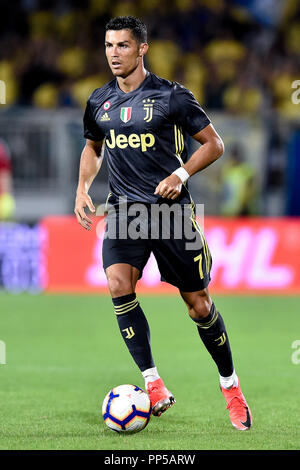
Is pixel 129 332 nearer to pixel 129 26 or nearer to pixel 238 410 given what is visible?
pixel 238 410

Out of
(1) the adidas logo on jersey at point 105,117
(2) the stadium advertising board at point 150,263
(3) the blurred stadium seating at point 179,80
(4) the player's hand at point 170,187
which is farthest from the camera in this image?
(3) the blurred stadium seating at point 179,80

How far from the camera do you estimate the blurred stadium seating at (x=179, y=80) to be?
46.1 feet

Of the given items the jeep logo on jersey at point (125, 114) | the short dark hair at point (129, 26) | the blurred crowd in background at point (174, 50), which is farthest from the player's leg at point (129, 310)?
the blurred crowd in background at point (174, 50)

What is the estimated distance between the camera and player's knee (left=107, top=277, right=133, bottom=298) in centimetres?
493

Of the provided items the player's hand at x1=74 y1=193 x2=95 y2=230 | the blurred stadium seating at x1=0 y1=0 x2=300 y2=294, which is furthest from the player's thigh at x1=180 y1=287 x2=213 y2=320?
the blurred stadium seating at x1=0 y1=0 x2=300 y2=294

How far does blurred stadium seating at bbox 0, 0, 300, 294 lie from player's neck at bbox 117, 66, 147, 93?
8418 mm

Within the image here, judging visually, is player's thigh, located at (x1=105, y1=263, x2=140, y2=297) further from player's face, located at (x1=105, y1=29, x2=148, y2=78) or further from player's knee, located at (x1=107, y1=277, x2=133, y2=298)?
player's face, located at (x1=105, y1=29, x2=148, y2=78)

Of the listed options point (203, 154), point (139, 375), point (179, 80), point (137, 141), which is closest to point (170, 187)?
point (203, 154)

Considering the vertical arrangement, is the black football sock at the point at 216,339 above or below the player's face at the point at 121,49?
below

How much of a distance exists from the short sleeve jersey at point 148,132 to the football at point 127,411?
1126mm

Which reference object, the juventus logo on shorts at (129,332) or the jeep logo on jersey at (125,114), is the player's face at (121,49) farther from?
the juventus logo on shorts at (129,332)

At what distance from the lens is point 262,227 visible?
1233cm

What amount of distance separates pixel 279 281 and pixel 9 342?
5.19 metres

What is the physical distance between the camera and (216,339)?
4977mm
